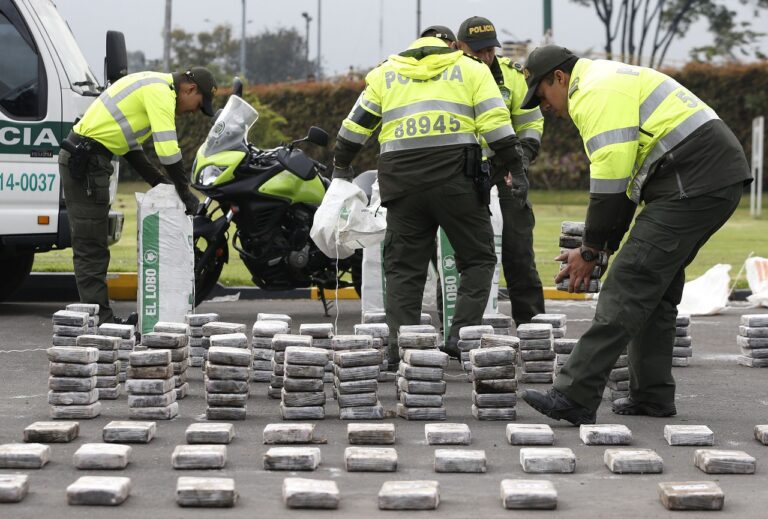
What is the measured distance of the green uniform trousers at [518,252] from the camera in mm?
9352

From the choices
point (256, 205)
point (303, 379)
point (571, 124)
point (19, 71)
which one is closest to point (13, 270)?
point (19, 71)

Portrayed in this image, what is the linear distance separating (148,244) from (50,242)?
72.9 inches

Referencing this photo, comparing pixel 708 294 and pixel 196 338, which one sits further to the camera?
pixel 708 294

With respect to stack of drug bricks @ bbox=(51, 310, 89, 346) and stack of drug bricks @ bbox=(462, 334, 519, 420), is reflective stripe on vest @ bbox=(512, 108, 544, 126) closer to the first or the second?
stack of drug bricks @ bbox=(462, 334, 519, 420)

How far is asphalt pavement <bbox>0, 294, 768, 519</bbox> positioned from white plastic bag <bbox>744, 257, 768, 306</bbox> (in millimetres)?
3723

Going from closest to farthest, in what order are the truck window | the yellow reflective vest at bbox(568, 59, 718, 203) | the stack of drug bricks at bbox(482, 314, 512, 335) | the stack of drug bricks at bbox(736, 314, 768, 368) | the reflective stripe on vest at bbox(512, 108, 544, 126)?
the yellow reflective vest at bbox(568, 59, 718, 203)
the stack of drug bricks at bbox(482, 314, 512, 335)
the stack of drug bricks at bbox(736, 314, 768, 368)
the reflective stripe on vest at bbox(512, 108, 544, 126)
the truck window

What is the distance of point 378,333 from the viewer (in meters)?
7.98

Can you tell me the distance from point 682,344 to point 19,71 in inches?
230

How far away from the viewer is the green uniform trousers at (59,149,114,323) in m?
9.79

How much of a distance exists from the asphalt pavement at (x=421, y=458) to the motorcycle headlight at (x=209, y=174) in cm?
207

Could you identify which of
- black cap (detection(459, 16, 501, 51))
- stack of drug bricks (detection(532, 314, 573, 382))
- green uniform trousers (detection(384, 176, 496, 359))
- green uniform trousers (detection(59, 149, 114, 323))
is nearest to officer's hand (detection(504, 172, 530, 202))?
green uniform trousers (detection(384, 176, 496, 359))

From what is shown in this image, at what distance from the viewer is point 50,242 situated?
11086mm

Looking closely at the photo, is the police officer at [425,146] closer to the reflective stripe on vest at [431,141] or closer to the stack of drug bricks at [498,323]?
the reflective stripe on vest at [431,141]

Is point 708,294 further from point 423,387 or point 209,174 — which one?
point 423,387
